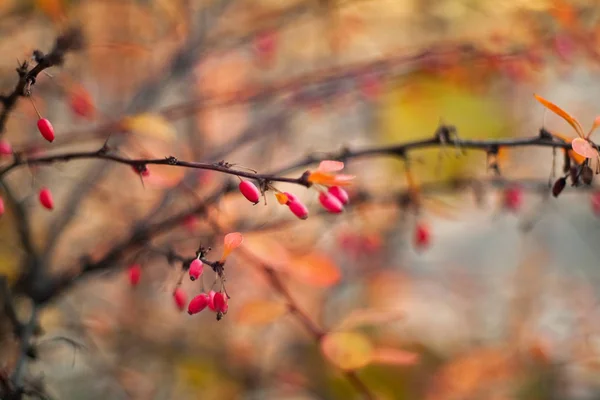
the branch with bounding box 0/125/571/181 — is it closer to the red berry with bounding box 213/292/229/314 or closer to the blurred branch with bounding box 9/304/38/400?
the red berry with bounding box 213/292/229/314

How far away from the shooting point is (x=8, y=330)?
94 centimetres

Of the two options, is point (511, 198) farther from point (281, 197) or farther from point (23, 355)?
point (23, 355)

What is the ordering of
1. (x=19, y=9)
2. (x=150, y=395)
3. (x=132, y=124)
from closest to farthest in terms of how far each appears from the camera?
1. (x=132, y=124)
2. (x=19, y=9)
3. (x=150, y=395)

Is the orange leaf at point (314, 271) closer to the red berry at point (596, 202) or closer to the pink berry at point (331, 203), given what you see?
the pink berry at point (331, 203)

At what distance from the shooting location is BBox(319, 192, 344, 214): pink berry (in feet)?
1.86

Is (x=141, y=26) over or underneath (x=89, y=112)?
over

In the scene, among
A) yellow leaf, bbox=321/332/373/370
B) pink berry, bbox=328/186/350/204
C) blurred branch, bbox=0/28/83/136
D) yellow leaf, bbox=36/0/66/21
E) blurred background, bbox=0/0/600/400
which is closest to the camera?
blurred branch, bbox=0/28/83/136

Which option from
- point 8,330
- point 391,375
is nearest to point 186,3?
point 8,330

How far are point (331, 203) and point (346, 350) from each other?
1.11ft

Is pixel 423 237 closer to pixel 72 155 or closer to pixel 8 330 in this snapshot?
pixel 72 155

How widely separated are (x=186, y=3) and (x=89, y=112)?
1.44 ft

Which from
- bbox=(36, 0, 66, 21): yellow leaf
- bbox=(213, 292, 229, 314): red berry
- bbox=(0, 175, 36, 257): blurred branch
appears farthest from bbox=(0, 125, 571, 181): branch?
bbox=(36, 0, 66, 21): yellow leaf

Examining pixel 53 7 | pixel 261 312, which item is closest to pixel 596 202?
pixel 261 312

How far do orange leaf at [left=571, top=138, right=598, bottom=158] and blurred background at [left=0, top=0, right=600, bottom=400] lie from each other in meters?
0.39
